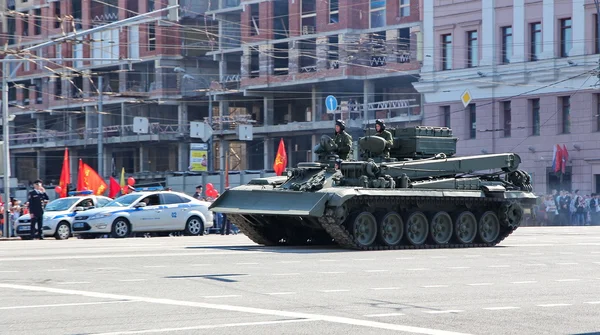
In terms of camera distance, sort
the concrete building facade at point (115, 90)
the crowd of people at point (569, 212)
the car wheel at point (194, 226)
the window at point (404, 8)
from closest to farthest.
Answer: the car wheel at point (194, 226) → the crowd of people at point (569, 212) → the window at point (404, 8) → the concrete building facade at point (115, 90)

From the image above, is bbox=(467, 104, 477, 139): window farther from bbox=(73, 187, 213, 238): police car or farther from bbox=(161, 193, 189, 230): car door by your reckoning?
bbox=(161, 193, 189, 230): car door

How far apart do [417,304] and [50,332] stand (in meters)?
4.25

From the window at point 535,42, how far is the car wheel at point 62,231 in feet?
88.0

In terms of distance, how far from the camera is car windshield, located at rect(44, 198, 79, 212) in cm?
3566

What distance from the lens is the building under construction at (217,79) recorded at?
6600cm

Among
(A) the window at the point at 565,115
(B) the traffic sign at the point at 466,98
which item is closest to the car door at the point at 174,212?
(A) the window at the point at 565,115

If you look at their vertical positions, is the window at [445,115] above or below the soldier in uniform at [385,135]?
above

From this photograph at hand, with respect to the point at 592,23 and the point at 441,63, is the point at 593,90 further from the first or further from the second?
the point at 441,63

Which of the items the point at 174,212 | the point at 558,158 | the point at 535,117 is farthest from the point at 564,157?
the point at 174,212

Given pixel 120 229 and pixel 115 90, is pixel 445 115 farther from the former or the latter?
pixel 115 90

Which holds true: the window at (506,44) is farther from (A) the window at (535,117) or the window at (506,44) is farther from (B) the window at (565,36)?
(B) the window at (565,36)

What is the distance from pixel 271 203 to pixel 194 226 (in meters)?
12.0

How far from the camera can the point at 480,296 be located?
14.3 m

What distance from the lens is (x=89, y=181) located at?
1719 inches
